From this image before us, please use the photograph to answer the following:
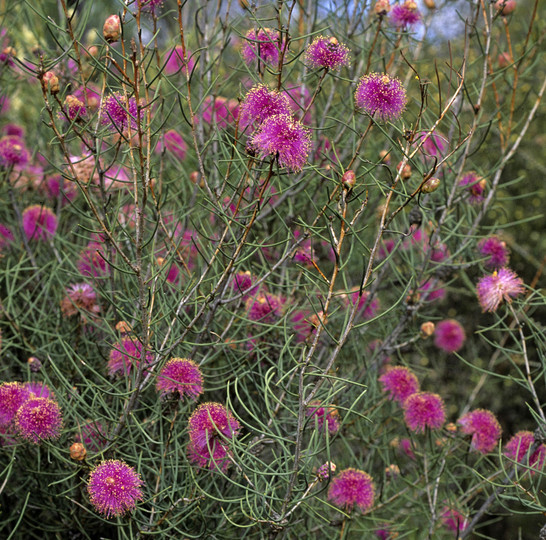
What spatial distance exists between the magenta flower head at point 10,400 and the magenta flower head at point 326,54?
45cm

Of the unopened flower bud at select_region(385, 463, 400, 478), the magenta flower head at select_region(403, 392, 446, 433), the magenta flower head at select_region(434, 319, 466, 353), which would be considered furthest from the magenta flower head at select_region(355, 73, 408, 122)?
the magenta flower head at select_region(434, 319, 466, 353)

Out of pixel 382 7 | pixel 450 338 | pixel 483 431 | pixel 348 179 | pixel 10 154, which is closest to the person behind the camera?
pixel 348 179

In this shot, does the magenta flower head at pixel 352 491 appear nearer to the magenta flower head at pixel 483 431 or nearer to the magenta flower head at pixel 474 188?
the magenta flower head at pixel 483 431

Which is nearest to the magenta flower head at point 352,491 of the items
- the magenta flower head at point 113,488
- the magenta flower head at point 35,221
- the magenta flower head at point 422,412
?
the magenta flower head at point 422,412

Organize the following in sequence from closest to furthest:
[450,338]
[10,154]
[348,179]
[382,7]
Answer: [348,179] < [382,7] < [10,154] < [450,338]

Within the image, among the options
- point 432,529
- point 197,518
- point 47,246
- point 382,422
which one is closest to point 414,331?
point 382,422

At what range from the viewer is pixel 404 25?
0.88 m

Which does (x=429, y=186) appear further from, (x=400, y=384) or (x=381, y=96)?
(x=400, y=384)

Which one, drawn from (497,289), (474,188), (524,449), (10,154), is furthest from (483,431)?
(10,154)

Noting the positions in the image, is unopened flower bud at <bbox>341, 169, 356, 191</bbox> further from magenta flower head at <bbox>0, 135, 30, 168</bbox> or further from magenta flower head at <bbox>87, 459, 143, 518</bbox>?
magenta flower head at <bbox>0, 135, 30, 168</bbox>

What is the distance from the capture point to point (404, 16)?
0.86 metres

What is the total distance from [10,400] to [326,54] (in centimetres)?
48

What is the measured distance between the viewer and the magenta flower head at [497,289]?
80cm

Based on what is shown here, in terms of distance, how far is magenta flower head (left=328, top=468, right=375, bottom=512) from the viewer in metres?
0.71
